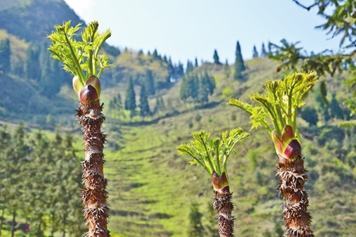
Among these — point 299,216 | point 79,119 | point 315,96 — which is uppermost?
point 315,96

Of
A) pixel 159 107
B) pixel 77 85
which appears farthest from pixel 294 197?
pixel 159 107

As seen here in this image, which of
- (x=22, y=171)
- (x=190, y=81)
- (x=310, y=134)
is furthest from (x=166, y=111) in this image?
(x=22, y=171)

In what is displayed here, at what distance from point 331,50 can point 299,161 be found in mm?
4200

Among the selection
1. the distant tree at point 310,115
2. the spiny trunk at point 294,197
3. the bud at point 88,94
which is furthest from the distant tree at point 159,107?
the spiny trunk at point 294,197

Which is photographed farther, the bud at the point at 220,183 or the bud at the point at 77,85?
the bud at the point at 220,183

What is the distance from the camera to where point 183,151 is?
11.1m

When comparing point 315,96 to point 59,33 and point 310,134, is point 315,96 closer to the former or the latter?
point 310,134

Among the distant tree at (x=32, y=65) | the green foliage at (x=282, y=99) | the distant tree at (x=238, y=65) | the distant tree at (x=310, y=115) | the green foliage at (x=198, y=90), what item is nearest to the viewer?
the green foliage at (x=282, y=99)

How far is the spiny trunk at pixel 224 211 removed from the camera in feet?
33.0

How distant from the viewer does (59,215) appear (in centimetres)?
4303

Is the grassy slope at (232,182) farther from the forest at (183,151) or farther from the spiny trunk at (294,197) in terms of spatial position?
the spiny trunk at (294,197)

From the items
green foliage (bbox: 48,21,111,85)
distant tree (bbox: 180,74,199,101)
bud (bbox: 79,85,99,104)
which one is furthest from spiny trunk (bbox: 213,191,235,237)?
distant tree (bbox: 180,74,199,101)

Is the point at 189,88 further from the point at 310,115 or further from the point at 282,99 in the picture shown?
the point at 282,99

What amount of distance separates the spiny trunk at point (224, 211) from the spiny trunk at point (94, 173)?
3.40m
